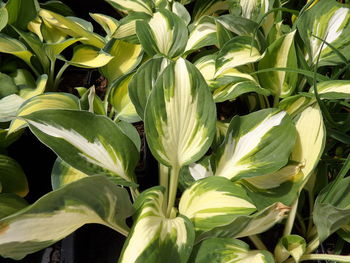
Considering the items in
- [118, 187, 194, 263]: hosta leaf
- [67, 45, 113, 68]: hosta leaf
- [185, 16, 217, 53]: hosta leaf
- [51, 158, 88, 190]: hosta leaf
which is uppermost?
[185, 16, 217, 53]: hosta leaf

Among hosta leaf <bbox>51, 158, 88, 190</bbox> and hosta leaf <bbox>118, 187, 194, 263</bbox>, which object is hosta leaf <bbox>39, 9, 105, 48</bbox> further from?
hosta leaf <bbox>118, 187, 194, 263</bbox>

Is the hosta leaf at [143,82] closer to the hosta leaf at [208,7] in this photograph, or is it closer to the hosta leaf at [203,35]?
the hosta leaf at [203,35]

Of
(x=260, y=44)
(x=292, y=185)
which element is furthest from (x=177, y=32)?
(x=292, y=185)

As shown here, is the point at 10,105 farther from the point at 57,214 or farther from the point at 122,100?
the point at 57,214

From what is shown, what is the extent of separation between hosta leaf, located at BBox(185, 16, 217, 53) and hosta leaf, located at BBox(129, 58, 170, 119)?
19cm

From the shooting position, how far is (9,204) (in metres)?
0.69

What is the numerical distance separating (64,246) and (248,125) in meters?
0.42

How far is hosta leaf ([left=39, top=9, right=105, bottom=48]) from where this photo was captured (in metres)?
0.96

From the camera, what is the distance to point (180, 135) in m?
0.67

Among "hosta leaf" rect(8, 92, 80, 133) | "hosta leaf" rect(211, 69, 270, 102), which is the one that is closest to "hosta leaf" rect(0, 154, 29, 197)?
"hosta leaf" rect(8, 92, 80, 133)

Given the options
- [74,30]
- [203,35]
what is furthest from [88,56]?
[203,35]

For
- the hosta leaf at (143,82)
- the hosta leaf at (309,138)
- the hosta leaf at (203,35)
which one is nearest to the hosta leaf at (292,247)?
the hosta leaf at (309,138)

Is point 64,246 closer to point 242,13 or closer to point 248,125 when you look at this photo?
point 248,125

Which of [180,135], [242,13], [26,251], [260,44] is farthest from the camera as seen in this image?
[242,13]
